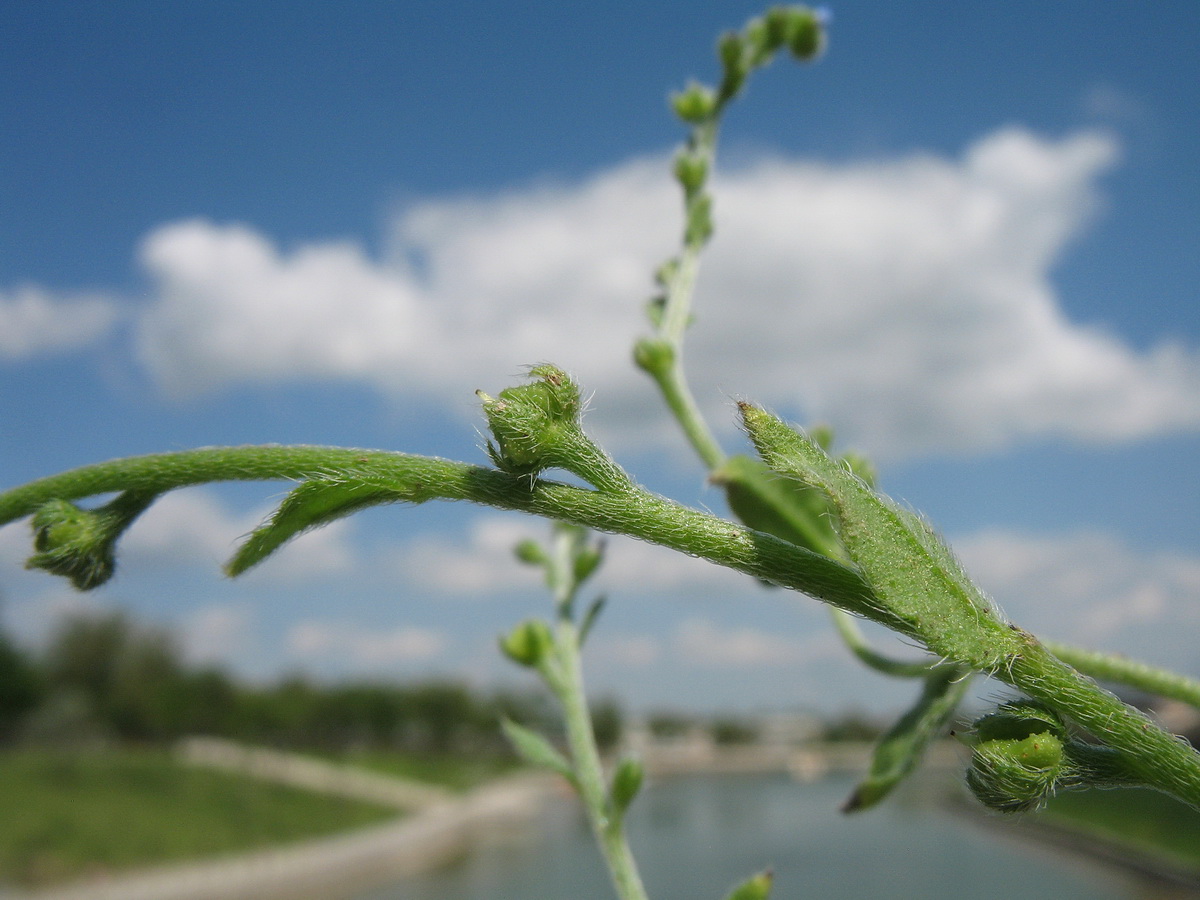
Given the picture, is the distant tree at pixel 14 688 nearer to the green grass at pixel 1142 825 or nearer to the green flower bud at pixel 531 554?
the green grass at pixel 1142 825

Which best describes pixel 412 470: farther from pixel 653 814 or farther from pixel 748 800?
pixel 748 800

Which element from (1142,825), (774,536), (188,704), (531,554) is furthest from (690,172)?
(188,704)

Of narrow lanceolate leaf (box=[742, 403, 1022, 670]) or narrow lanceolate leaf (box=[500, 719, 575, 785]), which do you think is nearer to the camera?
narrow lanceolate leaf (box=[742, 403, 1022, 670])

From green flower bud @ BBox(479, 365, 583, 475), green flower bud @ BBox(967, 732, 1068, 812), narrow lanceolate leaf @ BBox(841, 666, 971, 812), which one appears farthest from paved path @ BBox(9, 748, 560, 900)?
green flower bud @ BBox(967, 732, 1068, 812)

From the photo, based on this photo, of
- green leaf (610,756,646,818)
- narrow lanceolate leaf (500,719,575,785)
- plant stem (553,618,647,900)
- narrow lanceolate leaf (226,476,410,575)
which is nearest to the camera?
narrow lanceolate leaf (226,476,410,575)

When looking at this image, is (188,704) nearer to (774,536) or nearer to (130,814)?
(130,814)

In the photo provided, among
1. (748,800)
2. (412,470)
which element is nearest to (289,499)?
(412,470)

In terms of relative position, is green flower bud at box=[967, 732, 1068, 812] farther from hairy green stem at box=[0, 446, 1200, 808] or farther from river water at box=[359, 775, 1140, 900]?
river water at box=[359, 775, 1140, 900]
